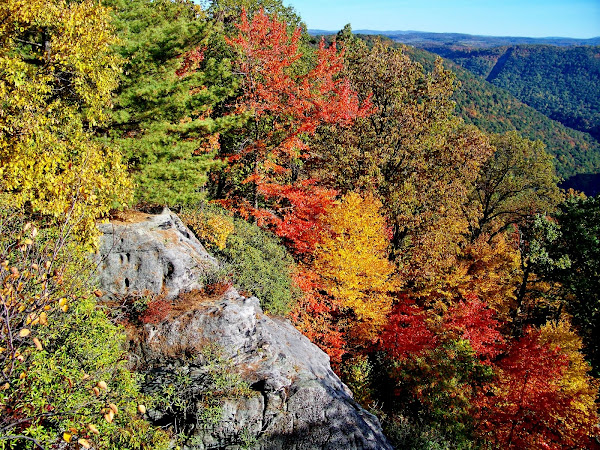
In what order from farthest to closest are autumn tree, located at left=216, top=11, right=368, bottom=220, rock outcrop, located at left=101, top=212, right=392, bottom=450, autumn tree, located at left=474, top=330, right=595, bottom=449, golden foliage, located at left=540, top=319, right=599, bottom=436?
autumn tree, located at left=216, top=11, right=368, bottom=220, golden foliage, located at left=540, top=319, right=599, bottom=436, autumn tree, located at left=474, top=330, right=595, bottom=449, rock outcrop, located at left=101, top=212, right=392, bottom=450

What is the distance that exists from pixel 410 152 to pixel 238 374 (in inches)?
713

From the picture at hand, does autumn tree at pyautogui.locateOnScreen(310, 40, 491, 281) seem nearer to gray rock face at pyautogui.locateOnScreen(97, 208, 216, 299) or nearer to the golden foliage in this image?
the golden foliage

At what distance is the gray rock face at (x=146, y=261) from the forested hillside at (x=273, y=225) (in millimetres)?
584

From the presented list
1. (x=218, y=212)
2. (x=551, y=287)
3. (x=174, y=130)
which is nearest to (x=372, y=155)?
(x=218, y=212)

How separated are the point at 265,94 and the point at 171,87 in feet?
22.2

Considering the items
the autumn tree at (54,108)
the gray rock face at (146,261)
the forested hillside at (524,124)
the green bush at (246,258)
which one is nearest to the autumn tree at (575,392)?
the green bush at (246,258)

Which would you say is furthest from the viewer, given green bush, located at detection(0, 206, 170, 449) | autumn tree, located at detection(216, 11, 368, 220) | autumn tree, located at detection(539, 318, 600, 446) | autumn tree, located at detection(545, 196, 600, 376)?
autumn tree, located at detection(545, 196, 600, 376)

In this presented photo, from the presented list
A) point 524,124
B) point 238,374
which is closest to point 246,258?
point 238,374

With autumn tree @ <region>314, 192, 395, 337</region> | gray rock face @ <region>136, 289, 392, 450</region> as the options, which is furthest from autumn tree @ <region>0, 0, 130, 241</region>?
autumn tree @ <region>314, 192, 395, 337</region>

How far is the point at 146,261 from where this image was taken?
37.9 feet

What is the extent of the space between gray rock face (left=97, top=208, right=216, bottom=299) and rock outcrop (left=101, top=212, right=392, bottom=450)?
39mm

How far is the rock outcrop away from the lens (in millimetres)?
8930

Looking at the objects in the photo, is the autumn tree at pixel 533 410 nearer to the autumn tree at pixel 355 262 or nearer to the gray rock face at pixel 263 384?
the autumn tree at pixel 355 262

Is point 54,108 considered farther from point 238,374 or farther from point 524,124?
point 524,124
